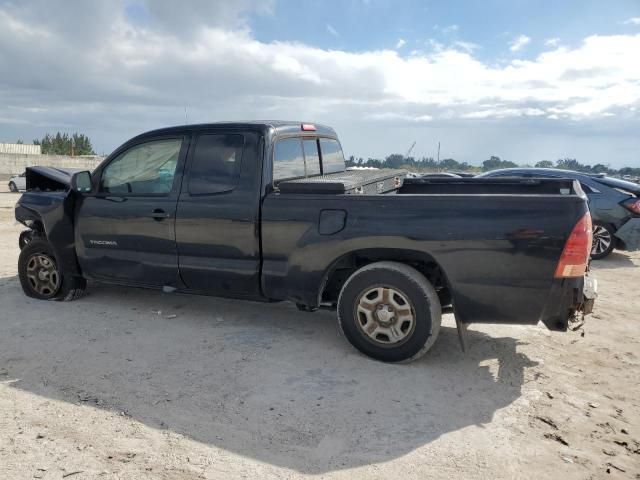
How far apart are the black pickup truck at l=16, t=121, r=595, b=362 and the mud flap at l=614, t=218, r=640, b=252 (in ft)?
15.8

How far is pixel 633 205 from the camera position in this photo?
8812mm

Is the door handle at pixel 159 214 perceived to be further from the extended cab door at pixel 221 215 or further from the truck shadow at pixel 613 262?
the truck shadow at pixel 613 262

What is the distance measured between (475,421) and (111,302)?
418cm

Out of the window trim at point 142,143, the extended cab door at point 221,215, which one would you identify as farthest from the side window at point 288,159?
the window trim at point 142,143

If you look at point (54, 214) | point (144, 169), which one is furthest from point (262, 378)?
point (54, 214)

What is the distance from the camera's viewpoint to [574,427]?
3273mm

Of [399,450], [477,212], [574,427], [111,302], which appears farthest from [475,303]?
[111,302]

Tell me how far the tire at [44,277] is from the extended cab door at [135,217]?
366mm

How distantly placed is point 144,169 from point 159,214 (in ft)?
1.82

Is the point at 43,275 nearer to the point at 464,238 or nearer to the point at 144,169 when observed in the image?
the point at 144,169

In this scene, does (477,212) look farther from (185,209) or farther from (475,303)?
(185,209)

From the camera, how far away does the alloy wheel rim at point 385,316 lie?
13.1ft

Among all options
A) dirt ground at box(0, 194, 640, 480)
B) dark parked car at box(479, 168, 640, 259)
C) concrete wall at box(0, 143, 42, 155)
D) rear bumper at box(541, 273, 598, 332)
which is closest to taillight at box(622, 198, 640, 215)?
dark parked car at box(479, 168, 640, 259)

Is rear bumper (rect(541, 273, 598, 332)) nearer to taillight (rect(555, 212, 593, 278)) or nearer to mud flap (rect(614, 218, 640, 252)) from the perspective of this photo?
taillight (rect(555, 212, 593, 278))
